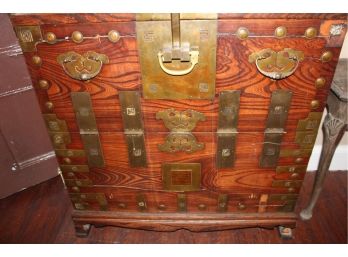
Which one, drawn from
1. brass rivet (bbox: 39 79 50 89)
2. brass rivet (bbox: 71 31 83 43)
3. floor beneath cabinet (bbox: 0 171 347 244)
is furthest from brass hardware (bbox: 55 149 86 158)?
floor beneath cabinet (bbox: 0 171 347 244)

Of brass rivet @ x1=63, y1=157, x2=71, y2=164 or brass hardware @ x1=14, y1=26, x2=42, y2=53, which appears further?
brass rivet @ x1=63, y1=157, x2=71, y2=164

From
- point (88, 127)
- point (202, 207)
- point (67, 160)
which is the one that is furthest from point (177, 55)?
point (202, 207)

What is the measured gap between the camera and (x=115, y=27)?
3.47ft

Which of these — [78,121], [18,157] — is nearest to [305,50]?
[78,121]

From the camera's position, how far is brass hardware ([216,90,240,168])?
121 centimetres

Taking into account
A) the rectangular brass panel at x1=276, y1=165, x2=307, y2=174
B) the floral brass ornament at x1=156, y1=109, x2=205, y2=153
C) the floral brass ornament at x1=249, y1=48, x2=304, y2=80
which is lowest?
the rectangular brass panel at x1=276, y1=165, x2=307, y2=174

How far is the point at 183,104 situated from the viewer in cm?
123

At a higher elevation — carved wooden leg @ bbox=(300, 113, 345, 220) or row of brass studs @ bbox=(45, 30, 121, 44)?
row of brass studs @ bbox=(45, 30, 121, 44)

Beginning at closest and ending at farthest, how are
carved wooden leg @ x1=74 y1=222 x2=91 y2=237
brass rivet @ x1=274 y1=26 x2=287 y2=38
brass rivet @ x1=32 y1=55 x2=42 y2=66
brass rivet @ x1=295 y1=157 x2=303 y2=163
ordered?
brass rivet @ x1=274 y1=26 x2=287 y2=38, brass rivet @ x1=32 y1=55 x2=42 y2=66, brass rivet @ x1=295 y1=157 x2=303 y2=163, carved wooden leg @ x1=74 y1=222 x2=91 y2=237

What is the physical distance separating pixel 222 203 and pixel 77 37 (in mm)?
1050

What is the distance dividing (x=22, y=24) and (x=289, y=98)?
1012 mm

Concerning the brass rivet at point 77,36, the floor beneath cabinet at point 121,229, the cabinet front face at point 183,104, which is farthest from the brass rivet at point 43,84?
the floor beneath cabinet at point 121,229

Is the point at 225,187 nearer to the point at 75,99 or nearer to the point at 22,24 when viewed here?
the point at 75,99

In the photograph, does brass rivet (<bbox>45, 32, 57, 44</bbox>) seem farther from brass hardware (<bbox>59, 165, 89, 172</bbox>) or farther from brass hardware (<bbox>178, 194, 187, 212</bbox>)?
brass hardware (<bbox>178, 194, 187, 212</bbox>)
